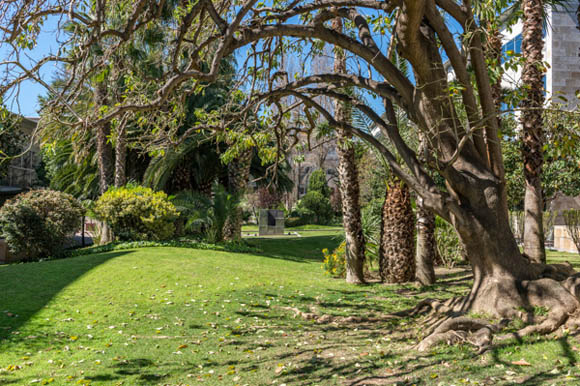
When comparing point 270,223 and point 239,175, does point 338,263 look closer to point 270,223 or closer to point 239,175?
point 239,175

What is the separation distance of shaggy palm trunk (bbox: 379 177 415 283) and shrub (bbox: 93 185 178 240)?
8582mm

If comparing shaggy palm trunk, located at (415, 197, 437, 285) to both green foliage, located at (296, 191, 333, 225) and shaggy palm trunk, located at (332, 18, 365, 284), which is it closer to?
shaggy palm trunk, located at (332, 18, 365, 284)

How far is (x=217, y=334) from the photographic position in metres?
6.91

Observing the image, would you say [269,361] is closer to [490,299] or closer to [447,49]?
[490,299]

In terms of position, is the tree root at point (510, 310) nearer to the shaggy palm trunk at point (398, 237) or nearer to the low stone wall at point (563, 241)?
the shaggy palm trunk at point (398, 237)

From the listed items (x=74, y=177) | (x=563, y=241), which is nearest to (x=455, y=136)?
(x=563, y=241)

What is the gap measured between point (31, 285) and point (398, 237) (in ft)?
26.0

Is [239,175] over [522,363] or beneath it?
over

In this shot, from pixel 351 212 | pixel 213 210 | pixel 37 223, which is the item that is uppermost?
pixel 213 210

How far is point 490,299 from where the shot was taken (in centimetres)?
599

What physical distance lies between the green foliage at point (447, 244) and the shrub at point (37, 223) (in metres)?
12.0

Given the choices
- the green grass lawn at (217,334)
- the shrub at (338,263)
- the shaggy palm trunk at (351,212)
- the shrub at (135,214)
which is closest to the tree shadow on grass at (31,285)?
the green grass lawn at (217,334)

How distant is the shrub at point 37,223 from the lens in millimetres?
14641

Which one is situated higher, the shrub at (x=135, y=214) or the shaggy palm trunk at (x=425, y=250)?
the shrub at (x=135, y=214)
